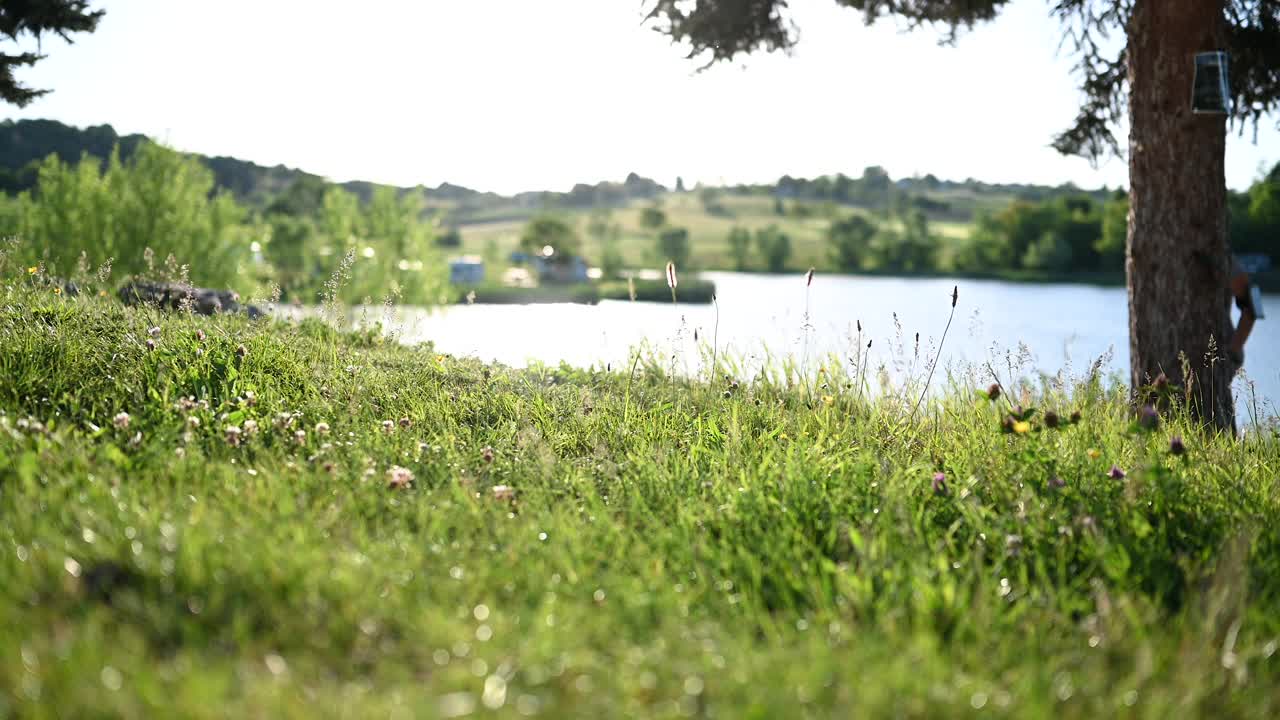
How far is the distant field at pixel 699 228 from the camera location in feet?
276

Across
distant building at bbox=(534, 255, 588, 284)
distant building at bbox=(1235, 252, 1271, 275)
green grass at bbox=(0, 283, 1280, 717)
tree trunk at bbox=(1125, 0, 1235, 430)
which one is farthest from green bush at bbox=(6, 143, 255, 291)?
distant building at bbox=(1235, 252, 1271, 275)

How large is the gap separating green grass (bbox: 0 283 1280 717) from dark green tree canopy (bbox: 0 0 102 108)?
608 cm

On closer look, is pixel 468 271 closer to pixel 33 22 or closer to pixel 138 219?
pixel 138 219

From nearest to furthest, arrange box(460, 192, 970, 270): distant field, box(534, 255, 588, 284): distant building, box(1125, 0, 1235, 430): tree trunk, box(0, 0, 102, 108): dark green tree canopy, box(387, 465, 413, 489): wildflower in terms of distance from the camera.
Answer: box(387, 465, 413, 489): wildflower < box(1125, 0, 1235, 430): tree trunk < box(0, 0, 102, 108): dark green tree canopy < box(534, 255, 588, 284): distant building < box(460, 192, 970, 270): distant field

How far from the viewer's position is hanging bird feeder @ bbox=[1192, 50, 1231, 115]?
5.89 m

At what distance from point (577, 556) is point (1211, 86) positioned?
5.82 meters

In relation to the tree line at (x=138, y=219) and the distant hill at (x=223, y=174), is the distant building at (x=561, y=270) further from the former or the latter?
the tree line at (x=138, y=219)

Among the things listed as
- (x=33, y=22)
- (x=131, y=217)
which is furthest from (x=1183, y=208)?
(x=131, y=217)

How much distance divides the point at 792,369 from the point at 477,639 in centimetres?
479

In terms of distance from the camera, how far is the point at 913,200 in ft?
328

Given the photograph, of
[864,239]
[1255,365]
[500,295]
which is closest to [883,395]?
[1255,365]

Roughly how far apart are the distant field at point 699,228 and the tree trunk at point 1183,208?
223ft

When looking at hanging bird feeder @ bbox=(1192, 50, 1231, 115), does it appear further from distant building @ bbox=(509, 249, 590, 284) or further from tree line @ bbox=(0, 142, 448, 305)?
distant building @ bbox=(509, 249, 590, 284)

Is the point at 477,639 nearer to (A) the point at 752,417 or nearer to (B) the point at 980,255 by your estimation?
(A) the point at 752,417
